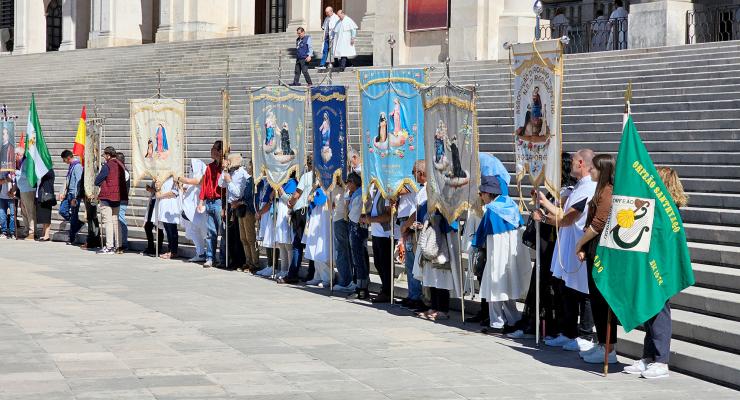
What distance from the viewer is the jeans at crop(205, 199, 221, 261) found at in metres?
18.1

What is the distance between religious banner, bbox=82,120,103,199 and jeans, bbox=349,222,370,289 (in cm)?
704

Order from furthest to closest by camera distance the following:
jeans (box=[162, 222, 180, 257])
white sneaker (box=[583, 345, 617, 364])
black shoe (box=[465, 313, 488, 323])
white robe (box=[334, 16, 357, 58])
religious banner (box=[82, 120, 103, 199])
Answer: white robe (box=[334, 16, 357, 58]) < religious banner (box=[82, 120, 103, 199]) < jeans (box=[162, 222, 180, 257]) < black shoe (box=[465, 313, 488, 323]) < white sneaker (box=[583, 345, 617, 364])

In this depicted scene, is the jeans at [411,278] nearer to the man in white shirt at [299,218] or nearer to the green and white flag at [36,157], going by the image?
the man in white shirt at [299,218]

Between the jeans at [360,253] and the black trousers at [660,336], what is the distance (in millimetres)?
5190

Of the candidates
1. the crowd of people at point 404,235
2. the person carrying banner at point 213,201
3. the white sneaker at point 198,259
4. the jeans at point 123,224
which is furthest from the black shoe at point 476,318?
the jeans at point 123,224

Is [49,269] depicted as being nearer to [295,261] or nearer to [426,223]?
[295,261]

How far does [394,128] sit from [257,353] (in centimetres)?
412

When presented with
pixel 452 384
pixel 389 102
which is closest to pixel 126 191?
pixel 389 102

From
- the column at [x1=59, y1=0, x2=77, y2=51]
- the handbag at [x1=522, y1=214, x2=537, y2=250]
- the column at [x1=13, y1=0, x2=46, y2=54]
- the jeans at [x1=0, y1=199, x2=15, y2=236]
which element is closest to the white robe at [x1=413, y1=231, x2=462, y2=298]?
the handbag at [x1=522, y1=214, x2=537, y2=250]

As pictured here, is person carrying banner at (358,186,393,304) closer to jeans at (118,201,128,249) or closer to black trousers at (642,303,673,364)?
black trousers at (642,303,673,364)

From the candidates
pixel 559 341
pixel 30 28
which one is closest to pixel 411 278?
pixel 559 341

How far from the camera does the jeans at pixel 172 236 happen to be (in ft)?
63.1

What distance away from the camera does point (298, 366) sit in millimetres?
10094

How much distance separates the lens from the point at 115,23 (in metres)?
42.8
